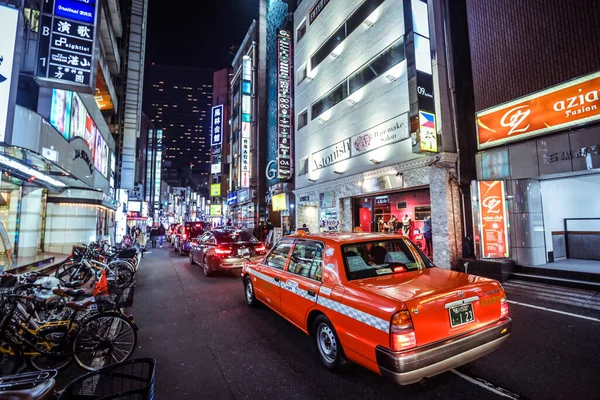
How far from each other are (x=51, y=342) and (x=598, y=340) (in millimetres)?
7622

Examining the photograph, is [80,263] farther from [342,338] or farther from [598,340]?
[598,340]

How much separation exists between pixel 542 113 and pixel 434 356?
8680 millimetres

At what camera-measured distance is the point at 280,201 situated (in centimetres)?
2209

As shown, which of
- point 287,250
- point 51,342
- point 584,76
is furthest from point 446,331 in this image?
point 584,76

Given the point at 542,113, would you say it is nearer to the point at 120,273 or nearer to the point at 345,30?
the point at 345,30

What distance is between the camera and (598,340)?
162 inches

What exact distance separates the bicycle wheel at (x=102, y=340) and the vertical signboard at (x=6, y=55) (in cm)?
505

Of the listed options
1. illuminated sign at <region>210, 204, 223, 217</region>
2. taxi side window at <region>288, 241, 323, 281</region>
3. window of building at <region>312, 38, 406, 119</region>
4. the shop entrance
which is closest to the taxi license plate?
taxi side window at <region>288, 241, 323, 281</region>

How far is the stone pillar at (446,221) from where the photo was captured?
31.4 ft

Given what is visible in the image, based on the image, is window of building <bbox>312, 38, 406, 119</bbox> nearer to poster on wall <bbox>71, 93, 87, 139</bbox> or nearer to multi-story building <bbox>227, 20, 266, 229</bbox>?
multi-story building <bbox>227, 20, 266, 229</bbox>

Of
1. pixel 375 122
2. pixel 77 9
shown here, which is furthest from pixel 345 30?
pixel 77 9

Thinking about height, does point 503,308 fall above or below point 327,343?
above

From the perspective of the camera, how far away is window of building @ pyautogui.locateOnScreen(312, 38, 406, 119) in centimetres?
1188

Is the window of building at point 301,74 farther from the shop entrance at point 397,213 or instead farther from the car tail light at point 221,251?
A: the car tail light at point 221,251
